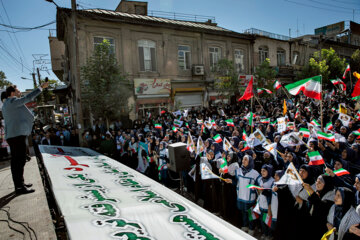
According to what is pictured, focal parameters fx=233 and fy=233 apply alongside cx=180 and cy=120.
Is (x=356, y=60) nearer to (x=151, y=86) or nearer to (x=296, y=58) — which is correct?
(x=296, y=58)

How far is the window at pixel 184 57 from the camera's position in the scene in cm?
2078

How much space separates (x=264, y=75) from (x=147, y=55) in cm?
1077

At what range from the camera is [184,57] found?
20984 mm

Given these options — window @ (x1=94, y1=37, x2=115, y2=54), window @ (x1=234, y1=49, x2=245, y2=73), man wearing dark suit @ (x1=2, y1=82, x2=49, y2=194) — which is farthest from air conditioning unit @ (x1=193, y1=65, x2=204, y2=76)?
man wearing dark suit @ (x1=2, y1=82, x2=49, y2=194)

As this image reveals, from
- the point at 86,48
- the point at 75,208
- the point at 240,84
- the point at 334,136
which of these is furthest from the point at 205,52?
the point at 75,208

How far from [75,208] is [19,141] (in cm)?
150

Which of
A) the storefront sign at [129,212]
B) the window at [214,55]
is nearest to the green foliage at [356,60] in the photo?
the window at [214,55]

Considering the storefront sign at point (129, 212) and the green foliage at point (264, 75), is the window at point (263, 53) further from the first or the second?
the storefront sign at point (129, 212)

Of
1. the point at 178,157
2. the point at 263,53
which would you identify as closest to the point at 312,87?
the point at 178,157

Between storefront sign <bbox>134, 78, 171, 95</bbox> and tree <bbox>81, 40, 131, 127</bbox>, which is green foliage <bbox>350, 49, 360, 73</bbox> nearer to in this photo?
storefront sign <bbox>134, 78, 171, 95</bbox>

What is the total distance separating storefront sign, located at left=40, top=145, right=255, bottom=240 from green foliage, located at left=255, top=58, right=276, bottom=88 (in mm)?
20416

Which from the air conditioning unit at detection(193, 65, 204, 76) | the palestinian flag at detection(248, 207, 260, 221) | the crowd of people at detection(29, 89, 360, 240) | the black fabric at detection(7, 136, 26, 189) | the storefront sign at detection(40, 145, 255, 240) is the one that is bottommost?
the palestinian flag at detection(248, 207, 260, 221)

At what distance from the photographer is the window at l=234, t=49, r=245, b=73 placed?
79.4 feet

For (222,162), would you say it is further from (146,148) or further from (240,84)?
(240,84)
